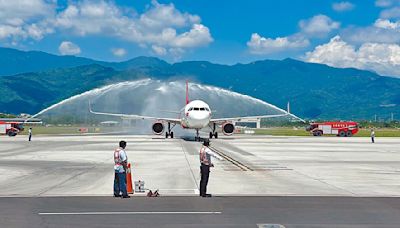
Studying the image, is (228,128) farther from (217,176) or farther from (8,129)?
(217,176)

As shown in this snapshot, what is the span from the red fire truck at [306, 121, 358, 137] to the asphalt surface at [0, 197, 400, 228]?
73.9 metres

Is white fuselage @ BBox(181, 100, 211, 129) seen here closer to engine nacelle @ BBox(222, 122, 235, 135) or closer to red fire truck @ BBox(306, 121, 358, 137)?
engine nacelle @ BBox(222, 122, 235, 135)

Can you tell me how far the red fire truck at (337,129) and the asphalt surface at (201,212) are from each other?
7390 centimetres

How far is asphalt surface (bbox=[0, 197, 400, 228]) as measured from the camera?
504 inches

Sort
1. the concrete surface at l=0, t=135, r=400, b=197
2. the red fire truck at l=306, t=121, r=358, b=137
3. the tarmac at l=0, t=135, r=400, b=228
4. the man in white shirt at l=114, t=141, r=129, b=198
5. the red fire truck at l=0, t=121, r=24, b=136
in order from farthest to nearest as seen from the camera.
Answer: the red fire truck at l=306, t=121, r=358, b=137 < the red fire truck at l=0, t=121, r=24, b=136 < the concrete surface at l=0, t=135, r=400, b=197 < the man in white shirt at l=114, t=141, r=129, b=198 < the tarmac at l=0, t=135, r=400, b=228

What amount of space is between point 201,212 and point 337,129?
78911mm

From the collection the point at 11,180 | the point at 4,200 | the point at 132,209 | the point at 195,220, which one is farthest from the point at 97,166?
the point at 195,220

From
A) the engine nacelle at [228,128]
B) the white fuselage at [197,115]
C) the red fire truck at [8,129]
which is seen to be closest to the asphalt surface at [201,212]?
the white fuselage at [197,115]

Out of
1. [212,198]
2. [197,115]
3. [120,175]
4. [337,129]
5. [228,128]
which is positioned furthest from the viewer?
[337,129]

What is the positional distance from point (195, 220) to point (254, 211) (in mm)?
2109

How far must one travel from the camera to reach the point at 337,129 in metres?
89.8

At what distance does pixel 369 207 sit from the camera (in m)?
15.3

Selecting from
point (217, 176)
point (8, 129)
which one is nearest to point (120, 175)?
point (217, 176)

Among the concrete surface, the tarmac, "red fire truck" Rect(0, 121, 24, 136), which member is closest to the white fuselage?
the concrete surface
